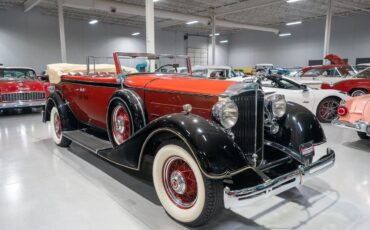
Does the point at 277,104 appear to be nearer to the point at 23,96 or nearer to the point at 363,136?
the point at 363,136

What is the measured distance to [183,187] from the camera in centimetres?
228

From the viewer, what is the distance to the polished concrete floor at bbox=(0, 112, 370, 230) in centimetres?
235

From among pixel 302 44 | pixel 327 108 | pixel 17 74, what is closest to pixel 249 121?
pixel 327 108

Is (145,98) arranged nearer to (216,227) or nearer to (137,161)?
(137,161)

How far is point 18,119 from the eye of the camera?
24.8 ft

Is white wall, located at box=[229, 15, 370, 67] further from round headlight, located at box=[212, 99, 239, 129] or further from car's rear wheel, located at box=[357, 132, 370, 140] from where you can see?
round headlight, located at box=[212, 99, 239, 129]

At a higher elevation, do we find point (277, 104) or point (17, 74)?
point (17, 74)

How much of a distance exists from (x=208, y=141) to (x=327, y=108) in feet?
19.3

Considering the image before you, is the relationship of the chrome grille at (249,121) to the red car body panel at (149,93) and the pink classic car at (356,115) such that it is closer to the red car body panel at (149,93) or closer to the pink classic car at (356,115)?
the red car body panel at (149,93)

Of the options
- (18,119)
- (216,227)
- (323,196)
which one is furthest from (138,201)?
(18,119)

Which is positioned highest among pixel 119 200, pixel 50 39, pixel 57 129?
pixel 50 39

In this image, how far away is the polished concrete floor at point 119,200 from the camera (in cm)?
235

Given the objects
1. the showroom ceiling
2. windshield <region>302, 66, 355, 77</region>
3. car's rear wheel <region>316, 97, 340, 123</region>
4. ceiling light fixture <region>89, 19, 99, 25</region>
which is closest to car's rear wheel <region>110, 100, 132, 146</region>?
car's rear wheel <region>316, 97, 340, 123</region>

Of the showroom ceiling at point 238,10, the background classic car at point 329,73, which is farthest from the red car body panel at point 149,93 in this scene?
the showroom ceiling at point 238,10
